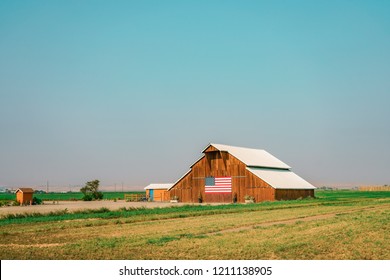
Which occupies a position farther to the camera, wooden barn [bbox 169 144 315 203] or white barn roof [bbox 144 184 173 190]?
white barn roof [bbox 144 184 173 190]

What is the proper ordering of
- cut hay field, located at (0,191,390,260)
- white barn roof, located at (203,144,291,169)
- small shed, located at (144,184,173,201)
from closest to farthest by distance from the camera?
1. cut hay field, located at (0,191,390,260)
2. white barn roof, located at (203,144,291,169)
3. small shed, located at (144,184,173,201)

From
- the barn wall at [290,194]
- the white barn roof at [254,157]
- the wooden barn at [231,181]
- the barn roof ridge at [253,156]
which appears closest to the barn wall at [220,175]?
the wooden barn at [231,181]

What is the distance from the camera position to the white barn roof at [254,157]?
70.9 metres

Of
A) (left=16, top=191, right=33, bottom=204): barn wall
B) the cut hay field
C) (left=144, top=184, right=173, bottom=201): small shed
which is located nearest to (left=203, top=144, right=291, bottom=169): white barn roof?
(left=144, top=184, right=173, bottom=201): small shed

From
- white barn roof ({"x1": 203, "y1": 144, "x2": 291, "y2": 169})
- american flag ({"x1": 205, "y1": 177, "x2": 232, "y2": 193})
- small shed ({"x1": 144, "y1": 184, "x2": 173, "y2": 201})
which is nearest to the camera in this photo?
american flag ({"x1": 205, "y1": 177, "x2": 232, "y2": 193})

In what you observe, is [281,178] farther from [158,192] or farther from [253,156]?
[158,192]

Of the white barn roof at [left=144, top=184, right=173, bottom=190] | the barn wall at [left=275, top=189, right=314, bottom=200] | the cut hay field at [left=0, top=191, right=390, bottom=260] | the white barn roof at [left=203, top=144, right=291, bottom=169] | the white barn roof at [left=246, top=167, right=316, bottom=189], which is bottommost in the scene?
the cut hay field at [left=0, top=191, right=390, bottom=260]

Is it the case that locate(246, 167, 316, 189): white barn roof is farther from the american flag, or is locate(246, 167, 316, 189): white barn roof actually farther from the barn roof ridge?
the american flag

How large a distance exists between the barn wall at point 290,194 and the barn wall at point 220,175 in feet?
5.60

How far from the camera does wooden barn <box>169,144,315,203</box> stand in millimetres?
67188

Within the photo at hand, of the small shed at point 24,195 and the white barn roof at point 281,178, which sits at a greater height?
the white barn roof at point 281,178

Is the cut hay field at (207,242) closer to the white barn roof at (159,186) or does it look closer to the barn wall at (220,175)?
the barn wall at (220,175)
